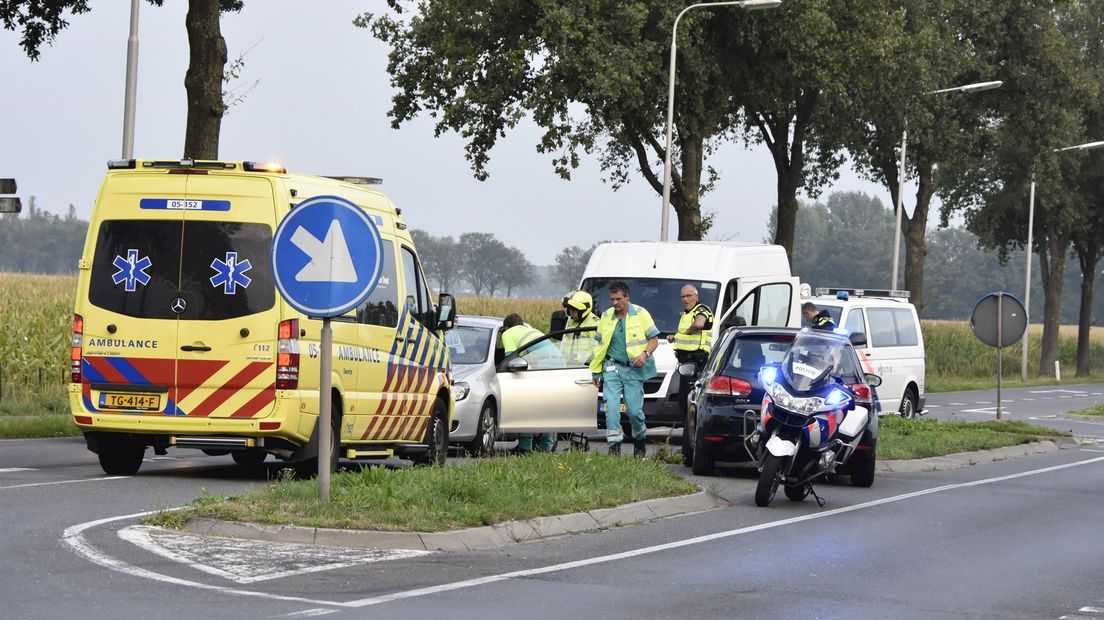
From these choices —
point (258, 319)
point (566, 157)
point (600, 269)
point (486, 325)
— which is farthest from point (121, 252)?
point (566, 157)

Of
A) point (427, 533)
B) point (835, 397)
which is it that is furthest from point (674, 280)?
point (427, 533)

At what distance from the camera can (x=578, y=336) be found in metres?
19.0

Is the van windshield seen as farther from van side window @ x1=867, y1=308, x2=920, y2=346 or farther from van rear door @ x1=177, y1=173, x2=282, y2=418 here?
van rear door @ x1=177, y1=173, x2=282, y2=418

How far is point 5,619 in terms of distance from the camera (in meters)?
7.46

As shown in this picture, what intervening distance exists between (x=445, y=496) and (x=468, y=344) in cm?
682

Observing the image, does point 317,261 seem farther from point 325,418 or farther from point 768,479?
point 768,479

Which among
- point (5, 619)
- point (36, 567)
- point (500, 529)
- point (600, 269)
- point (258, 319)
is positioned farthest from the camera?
point (600, 269)

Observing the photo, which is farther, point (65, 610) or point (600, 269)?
point (600, 269)

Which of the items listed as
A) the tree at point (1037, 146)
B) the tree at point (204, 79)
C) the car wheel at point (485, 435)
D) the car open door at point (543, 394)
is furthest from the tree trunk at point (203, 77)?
the tree at point (1037, 146)

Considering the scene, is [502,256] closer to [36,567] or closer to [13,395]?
[13,395]

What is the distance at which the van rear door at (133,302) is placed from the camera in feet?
44.8

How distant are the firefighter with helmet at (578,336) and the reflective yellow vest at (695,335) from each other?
1.09 metres

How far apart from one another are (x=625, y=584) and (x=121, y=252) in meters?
6.21

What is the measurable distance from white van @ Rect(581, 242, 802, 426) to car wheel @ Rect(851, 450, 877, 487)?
15.4ft
